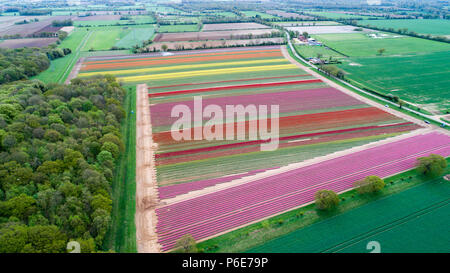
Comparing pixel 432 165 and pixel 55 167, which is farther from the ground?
pixel 55 167

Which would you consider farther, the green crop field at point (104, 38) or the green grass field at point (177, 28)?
the green grass field at point (177, 28)

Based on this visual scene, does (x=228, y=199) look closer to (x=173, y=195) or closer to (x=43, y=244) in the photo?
(x=173, y=195)

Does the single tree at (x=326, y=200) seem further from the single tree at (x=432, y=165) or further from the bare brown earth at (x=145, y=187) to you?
the bare brown earth at (x=145, y=187)

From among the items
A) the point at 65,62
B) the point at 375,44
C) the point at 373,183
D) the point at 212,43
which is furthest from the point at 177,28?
the point at 373,183

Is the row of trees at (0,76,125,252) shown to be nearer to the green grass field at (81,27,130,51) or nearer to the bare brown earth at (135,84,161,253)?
the bare brown earth at (135,84,161,253)

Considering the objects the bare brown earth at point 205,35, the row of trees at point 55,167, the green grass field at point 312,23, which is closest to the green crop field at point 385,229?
the row of trees at point 55,167

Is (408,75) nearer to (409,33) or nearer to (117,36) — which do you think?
(409,33)

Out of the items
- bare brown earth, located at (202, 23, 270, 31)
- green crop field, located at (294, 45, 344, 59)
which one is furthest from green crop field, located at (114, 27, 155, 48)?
green crop field, located at (294, 45, 344, 59)
